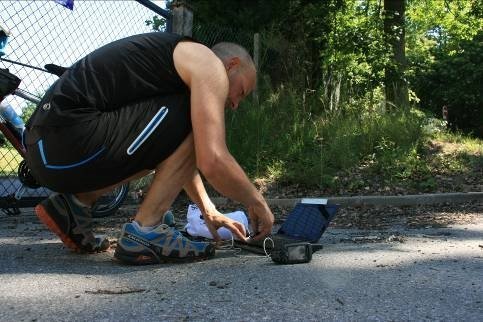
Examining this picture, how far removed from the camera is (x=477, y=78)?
722 inches

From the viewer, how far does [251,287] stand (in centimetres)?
224

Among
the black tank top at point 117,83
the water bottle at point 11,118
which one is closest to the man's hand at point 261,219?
the black tank top at point 117,83

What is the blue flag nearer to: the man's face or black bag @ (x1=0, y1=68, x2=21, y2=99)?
black bag @ (x1=0, y1=68, x2=21, y2=99)

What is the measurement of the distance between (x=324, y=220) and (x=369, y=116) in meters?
5.00

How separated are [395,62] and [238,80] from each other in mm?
7533

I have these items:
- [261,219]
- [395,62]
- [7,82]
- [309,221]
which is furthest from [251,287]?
[395,62]

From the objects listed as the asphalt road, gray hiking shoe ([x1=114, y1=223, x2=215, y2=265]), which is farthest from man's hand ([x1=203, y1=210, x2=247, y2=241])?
gray hiking shoe ([x1=114, y1=223, x2=215, y2=265])

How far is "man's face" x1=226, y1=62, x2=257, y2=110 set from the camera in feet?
8.64

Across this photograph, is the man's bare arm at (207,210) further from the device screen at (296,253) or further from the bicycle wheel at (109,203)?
the bicycle wheel at (109,203)

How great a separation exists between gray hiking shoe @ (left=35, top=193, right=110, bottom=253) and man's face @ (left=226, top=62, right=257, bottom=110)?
37.3 inches

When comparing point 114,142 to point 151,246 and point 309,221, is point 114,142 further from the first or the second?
point 309,221

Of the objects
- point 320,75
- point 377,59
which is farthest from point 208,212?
point 377,59

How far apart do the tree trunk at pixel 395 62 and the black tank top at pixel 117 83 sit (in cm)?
644

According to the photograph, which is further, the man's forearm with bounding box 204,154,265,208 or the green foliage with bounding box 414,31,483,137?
the green foliage with bounding box 414,31,483,137
